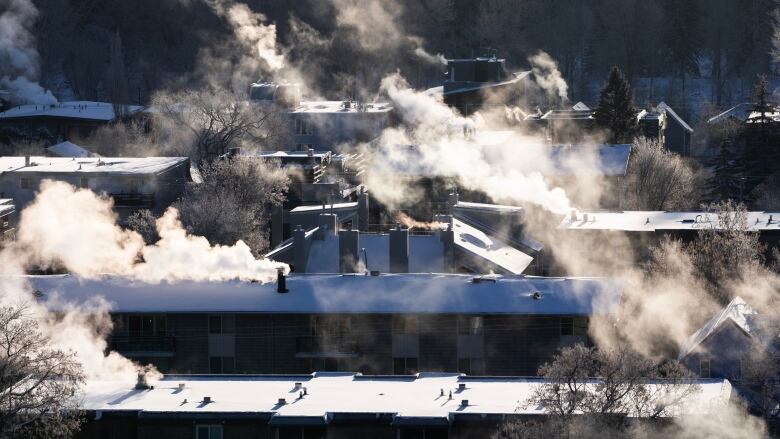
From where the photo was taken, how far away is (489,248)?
51.2 m

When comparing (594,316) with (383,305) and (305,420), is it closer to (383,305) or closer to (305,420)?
(383,305)

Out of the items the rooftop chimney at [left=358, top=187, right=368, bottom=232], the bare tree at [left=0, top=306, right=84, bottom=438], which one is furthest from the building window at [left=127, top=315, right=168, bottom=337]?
the rooftop chimney at [left=358, top=187, right=368, bottom=232]

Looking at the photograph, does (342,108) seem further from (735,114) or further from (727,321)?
(727,321)

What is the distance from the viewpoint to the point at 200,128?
84562 millimetres

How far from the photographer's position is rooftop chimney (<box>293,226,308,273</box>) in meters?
48.4

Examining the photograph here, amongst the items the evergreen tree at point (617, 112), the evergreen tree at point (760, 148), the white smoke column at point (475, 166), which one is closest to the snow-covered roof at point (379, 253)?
the white smoke column at point (475, 166)

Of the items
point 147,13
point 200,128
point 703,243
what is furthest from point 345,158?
point 147,13

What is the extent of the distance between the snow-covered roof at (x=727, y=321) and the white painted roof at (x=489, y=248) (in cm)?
730

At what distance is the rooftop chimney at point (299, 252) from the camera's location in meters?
48.4

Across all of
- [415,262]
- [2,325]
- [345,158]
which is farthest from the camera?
[345,158]

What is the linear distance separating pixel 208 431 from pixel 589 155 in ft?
124

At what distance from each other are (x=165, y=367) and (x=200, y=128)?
43.0m

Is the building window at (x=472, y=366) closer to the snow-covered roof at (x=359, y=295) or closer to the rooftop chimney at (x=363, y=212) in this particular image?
the snow-covered roof at (x=359, y=295)

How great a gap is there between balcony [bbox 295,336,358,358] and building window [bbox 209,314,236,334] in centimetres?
166
